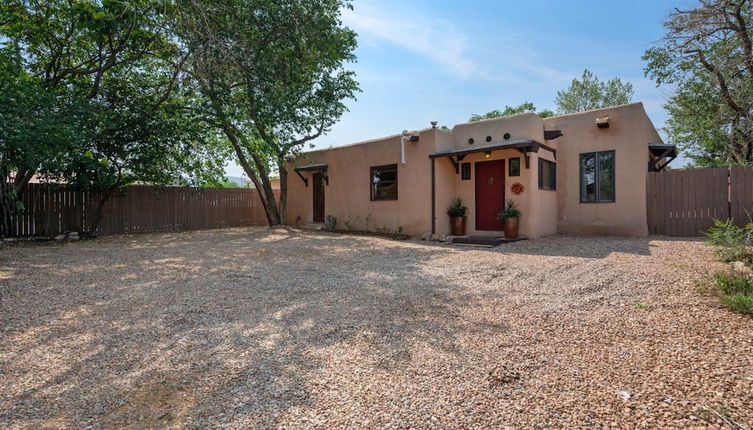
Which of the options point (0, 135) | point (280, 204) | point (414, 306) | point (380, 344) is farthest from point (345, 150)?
point (380, 344)

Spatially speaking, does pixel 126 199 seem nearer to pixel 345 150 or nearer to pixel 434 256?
pixel 345 150

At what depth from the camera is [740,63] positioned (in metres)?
7.72

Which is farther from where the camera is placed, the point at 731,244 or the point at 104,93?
the point at 104,93

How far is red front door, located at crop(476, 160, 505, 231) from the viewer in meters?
9.93

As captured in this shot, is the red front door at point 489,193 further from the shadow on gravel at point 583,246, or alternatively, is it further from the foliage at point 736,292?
the foliage at point 736,292

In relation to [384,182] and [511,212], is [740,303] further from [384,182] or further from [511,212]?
[384,182]

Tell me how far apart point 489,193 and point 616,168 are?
338 cm

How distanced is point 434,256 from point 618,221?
5.93 meters

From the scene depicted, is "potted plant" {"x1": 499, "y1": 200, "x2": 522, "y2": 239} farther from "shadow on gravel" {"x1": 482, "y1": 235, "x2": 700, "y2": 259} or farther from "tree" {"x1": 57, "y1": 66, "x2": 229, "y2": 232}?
"tree" {"x1": 57, "y1": 66, "x2": 229, "y2": 232}

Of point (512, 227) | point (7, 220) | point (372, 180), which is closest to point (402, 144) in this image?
point (372, 180)

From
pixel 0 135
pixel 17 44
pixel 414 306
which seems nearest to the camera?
pixel 414 306

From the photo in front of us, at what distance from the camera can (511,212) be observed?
9.30 metres

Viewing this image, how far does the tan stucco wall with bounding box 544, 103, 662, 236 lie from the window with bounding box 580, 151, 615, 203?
0.37 ft

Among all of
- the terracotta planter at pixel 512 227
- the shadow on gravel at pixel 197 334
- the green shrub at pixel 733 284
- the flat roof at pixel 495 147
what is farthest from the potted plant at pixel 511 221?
the green shrub at pixel 733 284
